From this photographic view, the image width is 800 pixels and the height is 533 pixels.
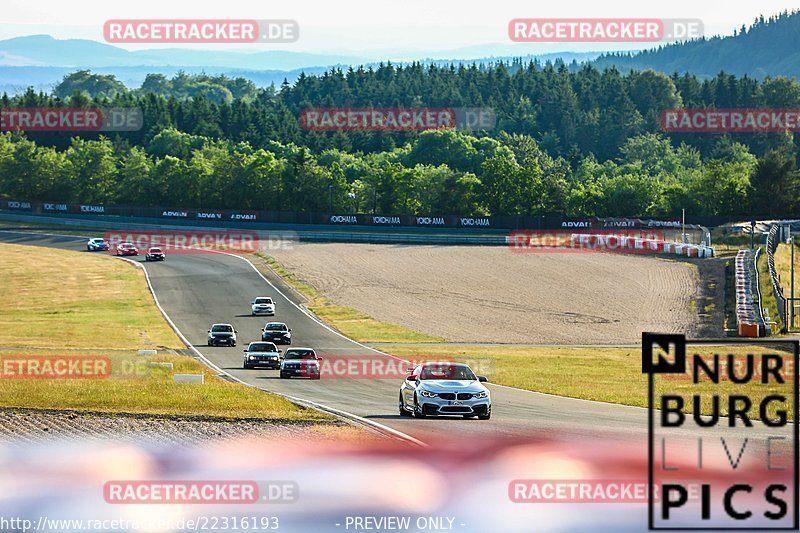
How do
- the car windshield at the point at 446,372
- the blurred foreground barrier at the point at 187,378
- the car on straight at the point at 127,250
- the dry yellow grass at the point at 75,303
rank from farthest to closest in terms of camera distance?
1. the car on straight at the point at 127,250
2. the dry yellow grass at the point at 75,303
3. the blurred foreground barrier at the point at 187,378
4. the car windshield at the point at 446,372

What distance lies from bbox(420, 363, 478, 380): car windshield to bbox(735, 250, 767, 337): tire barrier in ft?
103

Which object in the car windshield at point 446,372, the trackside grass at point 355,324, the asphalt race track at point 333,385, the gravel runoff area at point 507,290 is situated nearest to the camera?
the asphalt race track at point 333,385

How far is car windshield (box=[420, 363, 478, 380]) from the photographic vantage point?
30906mm

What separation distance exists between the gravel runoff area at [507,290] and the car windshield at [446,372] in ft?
95.3

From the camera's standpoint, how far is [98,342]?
57688 millimetres

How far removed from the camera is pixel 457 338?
6141 centimetres

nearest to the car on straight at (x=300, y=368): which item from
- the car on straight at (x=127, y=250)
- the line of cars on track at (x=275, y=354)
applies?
the line of cars on track at (x=275, y=354)

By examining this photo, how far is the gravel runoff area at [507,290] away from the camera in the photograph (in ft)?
213

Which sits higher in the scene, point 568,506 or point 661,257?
point 661,257

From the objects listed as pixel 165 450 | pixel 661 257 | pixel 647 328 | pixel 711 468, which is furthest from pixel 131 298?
pixel 711 468

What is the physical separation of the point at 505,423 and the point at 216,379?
15484 millimetres

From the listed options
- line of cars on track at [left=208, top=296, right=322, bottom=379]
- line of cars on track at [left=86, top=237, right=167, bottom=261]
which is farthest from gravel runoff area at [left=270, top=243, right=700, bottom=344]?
line of cars on track at [left=86, top=237, right=167, bottom=261]

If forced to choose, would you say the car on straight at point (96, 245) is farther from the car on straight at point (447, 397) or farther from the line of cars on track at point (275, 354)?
the car on straight at point (447, 397)

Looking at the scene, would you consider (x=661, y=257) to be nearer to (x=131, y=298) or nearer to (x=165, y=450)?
(x=131, y=298)
